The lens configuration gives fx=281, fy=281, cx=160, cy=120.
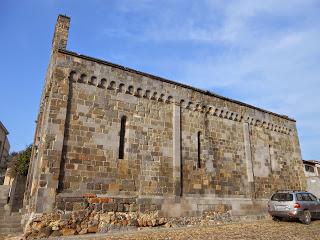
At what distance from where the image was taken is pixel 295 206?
12.4 meters

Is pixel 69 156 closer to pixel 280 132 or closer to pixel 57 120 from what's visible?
pixel 57 120

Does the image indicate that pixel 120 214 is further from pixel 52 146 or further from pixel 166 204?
pixel 52 146

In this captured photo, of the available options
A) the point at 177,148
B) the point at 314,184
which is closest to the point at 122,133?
the point at 177,148

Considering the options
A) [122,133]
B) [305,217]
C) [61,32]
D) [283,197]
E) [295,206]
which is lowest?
[305,217]

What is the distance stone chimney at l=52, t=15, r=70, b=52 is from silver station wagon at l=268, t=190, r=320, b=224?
12061 millimetres

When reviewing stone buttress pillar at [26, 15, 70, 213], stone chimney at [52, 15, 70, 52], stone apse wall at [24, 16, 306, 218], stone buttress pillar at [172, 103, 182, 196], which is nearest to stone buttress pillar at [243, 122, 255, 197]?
stone apse wall at [24, 16, 306, 218]

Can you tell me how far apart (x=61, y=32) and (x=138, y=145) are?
6.11m

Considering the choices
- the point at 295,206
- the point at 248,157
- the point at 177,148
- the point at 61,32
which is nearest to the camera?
the point at 295,206

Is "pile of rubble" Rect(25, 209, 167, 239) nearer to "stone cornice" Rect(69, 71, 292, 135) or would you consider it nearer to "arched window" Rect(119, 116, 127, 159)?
"arched window" Rect(119, 116, 127, 159)

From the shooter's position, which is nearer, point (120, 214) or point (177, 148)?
point (120, 214)

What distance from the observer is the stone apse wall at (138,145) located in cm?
1047

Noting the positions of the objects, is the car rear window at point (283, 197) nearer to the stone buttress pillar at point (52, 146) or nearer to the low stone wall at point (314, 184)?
the stone buttress pillar at point (52, 146)

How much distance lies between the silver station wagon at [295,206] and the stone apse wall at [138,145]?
1.96 m

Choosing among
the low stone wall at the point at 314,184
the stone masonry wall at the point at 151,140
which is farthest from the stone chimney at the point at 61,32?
the low stone wall at the point at 314,184
